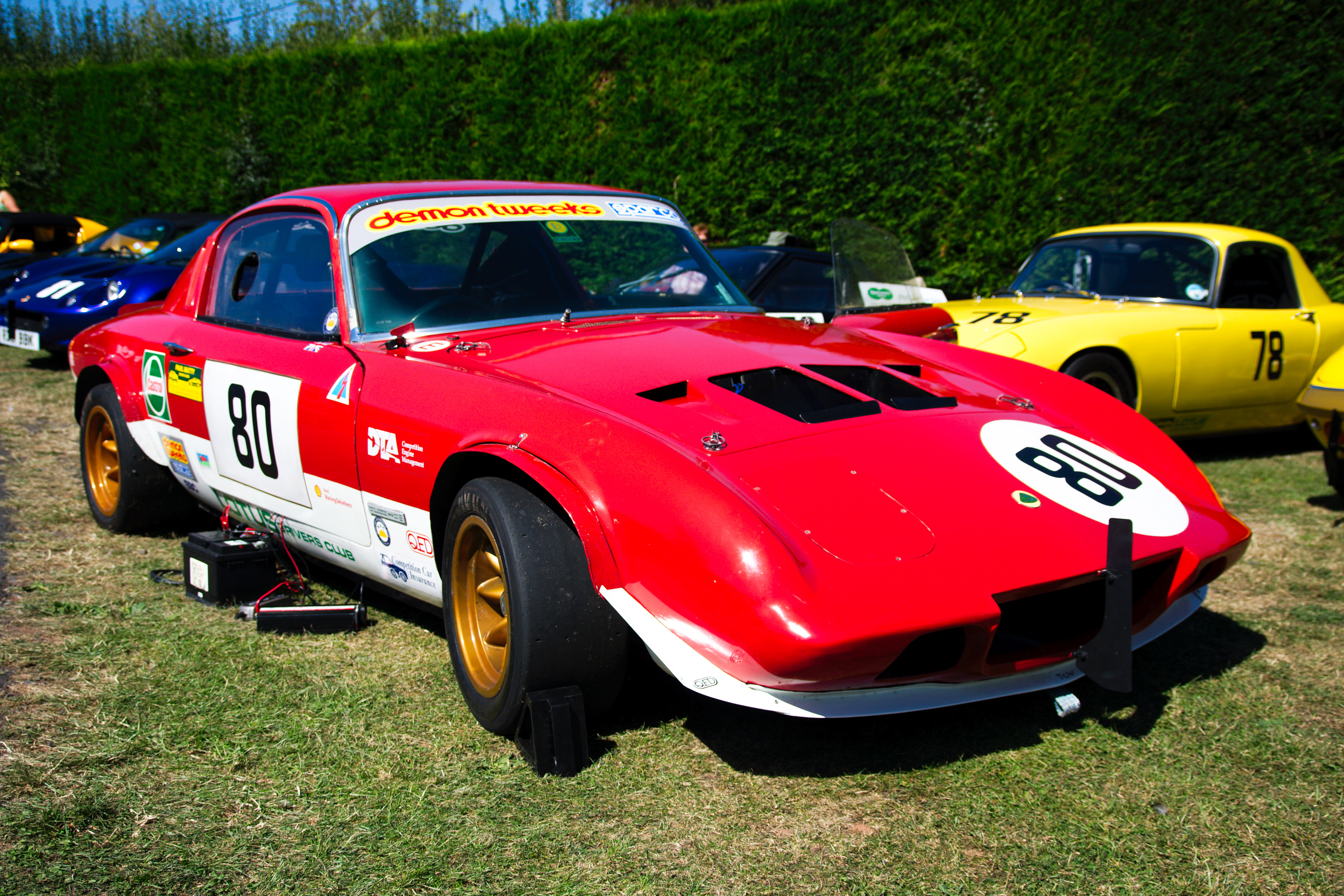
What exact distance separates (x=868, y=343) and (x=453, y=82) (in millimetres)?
10672

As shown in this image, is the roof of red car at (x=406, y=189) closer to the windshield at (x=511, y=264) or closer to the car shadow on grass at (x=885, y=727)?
the windshield at (x=511, y=264)

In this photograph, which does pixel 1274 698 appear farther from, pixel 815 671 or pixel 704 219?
pixel 704 219

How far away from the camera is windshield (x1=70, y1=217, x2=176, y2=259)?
1014cm

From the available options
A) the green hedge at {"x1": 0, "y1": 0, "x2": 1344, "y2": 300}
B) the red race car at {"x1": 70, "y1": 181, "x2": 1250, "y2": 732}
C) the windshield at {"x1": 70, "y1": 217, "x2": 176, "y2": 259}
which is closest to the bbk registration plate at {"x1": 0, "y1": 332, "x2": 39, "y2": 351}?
the windshield at {"x1": 70, "y1": 217, "x2": 176, "y2": 259}

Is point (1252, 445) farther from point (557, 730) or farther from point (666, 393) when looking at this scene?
point (557, 730)

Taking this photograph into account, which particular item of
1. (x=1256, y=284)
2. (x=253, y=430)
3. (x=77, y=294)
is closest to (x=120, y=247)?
(x=77, y=294)

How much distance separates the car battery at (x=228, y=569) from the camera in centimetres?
343

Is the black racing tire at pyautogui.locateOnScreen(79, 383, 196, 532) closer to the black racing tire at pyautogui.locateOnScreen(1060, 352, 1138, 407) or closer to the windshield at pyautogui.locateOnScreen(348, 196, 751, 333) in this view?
the windshield at pyautogui.locateOnScreen(348, 196, 751, 333)

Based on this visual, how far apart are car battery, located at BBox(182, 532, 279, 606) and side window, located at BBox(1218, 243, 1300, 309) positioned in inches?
214

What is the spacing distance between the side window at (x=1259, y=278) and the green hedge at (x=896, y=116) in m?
2.71

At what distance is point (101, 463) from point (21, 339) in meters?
4.23

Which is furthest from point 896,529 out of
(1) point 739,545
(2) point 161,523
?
(2) point 161,523

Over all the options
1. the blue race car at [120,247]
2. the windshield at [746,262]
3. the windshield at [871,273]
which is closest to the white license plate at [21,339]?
the blue race car at [120,247]

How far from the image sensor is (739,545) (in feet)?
6.68
